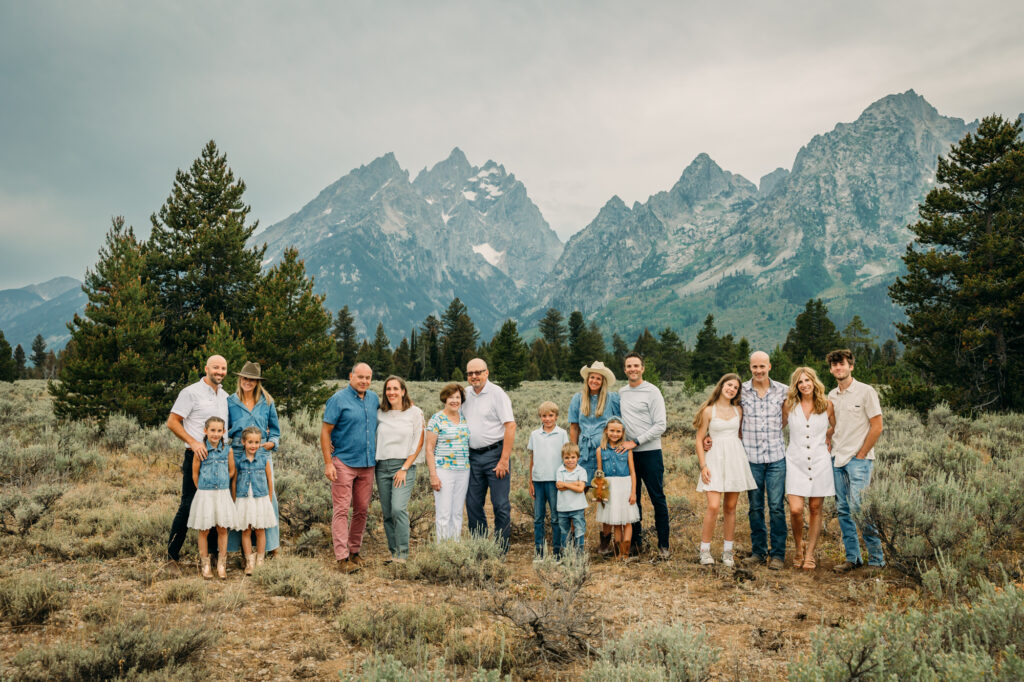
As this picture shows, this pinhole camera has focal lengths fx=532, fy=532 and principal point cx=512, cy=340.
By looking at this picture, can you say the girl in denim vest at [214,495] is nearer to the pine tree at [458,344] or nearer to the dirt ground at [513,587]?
the dirt ground at [513,587]

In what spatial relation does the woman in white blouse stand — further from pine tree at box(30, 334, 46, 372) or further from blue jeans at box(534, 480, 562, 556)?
pine tree at box(30, 334, 46, 372)

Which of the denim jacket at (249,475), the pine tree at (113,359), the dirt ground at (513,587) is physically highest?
the pine tree at (113,359)

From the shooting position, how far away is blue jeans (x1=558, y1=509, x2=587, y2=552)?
580 centimetres

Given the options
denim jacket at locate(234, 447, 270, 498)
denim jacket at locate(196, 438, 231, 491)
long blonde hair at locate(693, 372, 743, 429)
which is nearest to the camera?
denim jacket at locate(196, 438, 231, 491)

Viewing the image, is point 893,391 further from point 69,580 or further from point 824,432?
point 69,580

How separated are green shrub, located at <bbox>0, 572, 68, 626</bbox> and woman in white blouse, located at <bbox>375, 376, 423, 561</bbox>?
2.76 metres

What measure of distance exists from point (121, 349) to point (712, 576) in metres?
15.7

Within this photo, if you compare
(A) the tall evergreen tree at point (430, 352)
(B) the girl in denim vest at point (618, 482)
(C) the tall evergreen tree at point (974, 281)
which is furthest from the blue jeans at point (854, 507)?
(A) the tall evergreen tree at point (430, 352)

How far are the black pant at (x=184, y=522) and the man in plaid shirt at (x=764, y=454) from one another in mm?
5730

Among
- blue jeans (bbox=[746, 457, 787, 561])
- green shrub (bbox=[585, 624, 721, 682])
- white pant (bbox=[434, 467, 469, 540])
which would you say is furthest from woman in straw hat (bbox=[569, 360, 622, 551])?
green shrub (bbox=[585, 624, 721, 682])

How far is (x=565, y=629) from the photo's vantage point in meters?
3.68

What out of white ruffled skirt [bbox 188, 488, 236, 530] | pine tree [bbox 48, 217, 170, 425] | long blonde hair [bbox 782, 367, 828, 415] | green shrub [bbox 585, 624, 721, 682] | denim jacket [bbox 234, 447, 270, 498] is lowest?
green shrub [bbox 585, 624, 721, 682]

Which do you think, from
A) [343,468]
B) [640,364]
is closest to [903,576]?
[640,364]

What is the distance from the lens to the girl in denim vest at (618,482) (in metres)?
5.95
